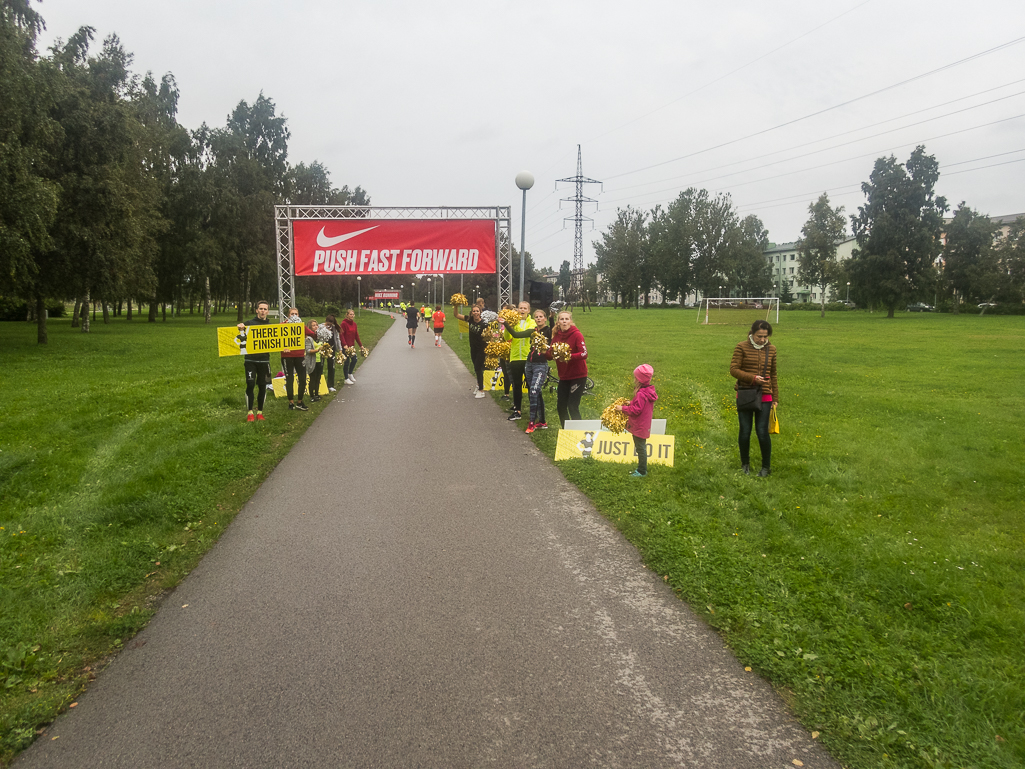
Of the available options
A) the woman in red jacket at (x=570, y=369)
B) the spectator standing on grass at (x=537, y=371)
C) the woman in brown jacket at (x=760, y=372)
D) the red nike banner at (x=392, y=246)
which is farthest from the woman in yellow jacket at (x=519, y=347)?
the red nike banner at (x=392, y=246)

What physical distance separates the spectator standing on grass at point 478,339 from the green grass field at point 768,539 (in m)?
3.45

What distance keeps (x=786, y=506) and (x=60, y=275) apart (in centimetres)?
2599

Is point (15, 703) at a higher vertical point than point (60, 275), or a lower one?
lower

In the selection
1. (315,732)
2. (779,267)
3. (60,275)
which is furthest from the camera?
(779,267)

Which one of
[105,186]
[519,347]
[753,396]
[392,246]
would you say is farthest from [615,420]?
[105,186]

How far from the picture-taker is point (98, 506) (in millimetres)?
6516

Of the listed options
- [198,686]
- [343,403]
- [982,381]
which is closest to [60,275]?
[343,403]

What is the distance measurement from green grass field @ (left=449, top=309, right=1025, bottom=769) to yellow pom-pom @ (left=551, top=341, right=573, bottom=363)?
1255mm

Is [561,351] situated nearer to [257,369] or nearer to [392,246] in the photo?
[257,369]

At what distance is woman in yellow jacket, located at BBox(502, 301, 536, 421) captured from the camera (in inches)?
433

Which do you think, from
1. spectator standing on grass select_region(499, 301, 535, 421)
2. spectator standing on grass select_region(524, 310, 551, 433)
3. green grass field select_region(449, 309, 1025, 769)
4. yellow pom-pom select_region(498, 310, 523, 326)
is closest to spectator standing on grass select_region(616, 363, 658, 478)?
green grass field select_region(449, 309, 1025, 769)

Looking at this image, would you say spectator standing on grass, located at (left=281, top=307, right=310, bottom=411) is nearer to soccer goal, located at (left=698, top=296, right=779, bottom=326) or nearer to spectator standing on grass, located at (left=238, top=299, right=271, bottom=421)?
spectator standing on grass, located at (left=238, top=299, right=271, bottom=421)

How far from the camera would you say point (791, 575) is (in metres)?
4.95

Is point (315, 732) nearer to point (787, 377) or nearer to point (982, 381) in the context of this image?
point (787, 377)
